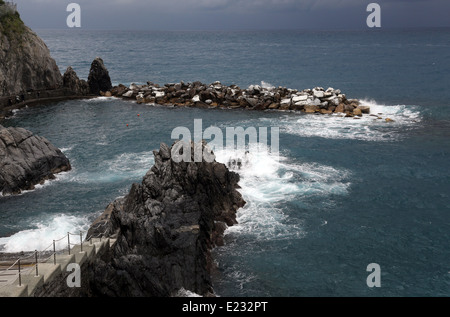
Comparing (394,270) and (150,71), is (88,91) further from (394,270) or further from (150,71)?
(394,270)

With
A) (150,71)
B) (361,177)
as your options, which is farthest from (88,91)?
(361,177)

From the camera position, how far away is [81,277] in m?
24.0

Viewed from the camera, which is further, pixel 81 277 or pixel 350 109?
pixel 350 109

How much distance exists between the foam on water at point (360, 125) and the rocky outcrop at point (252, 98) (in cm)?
261

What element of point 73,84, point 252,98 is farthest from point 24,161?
point 73,84

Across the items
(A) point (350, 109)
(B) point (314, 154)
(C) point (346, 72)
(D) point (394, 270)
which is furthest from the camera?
(C) point (346, 72)

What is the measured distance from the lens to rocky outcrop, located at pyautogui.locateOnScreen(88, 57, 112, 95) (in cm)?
9188

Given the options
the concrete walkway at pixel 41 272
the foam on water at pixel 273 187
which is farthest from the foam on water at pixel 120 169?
the concrete walkway at pixel 41 272

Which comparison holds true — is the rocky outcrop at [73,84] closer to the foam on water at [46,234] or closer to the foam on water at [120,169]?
the foam on water at [120,169]

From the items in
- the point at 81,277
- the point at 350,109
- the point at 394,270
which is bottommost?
the point at 394,270

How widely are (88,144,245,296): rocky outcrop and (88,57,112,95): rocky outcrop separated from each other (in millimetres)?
60707

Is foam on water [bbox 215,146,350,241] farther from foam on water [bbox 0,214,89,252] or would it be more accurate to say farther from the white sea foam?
foam on water [bbox 0,214,89,252]

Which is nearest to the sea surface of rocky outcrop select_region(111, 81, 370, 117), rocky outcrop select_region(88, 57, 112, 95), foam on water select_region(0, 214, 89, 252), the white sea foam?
foam on water select_region(0, 214, 89, 252)
